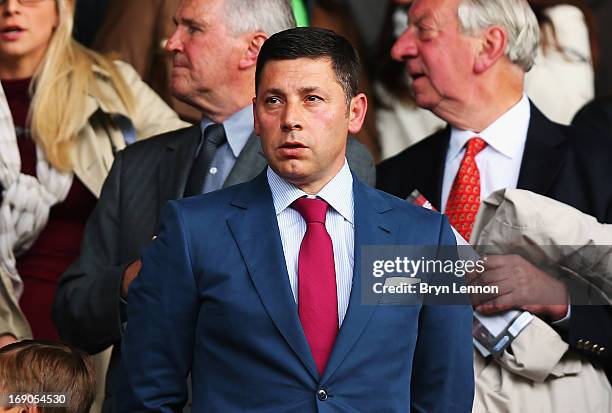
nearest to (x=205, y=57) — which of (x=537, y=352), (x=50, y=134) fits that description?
(x=50, y=134)

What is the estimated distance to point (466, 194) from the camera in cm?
465

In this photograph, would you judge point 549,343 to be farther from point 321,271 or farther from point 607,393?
point 321,271

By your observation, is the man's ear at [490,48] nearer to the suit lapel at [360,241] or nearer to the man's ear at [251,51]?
the man's ear at [251,51]

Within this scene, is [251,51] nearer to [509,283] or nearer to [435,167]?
[435,167]

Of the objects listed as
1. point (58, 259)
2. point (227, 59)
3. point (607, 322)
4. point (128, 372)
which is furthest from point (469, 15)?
point (128, 372)

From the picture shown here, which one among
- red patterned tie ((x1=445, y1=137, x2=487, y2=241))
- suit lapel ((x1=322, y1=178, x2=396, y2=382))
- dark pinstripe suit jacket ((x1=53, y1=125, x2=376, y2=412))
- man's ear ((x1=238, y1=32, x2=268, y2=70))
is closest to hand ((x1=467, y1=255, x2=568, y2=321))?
red patterned tie ((x1=445, y1=137, x2=487, y2=241))

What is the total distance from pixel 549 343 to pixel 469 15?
1210 millimetres

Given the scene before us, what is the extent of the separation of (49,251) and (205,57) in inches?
35.2

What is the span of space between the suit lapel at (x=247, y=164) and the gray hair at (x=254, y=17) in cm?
42

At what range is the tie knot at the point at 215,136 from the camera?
14.8 ft

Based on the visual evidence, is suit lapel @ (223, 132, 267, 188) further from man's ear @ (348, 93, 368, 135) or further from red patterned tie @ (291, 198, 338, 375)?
red patterned tie @ (291, 198, 338, 375)

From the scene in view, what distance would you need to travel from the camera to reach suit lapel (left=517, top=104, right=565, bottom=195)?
4.56 meters

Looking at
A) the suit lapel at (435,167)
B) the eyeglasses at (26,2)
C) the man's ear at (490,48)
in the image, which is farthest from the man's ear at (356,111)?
the eyeglasses at (26,2)

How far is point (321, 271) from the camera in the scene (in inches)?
139
